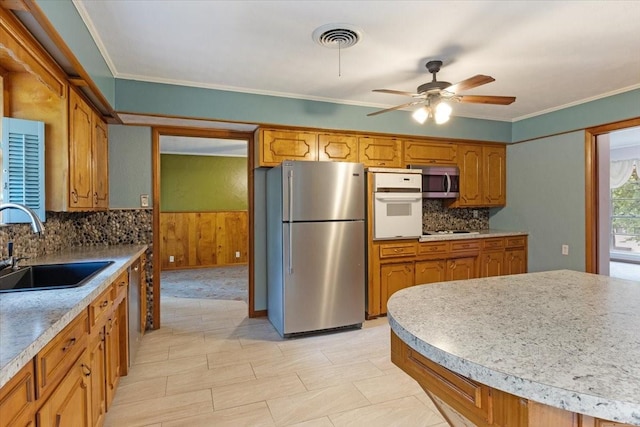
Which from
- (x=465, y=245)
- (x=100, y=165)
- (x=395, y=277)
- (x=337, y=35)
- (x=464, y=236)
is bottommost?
(x=395, y=277)

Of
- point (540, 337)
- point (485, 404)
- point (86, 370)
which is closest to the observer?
point (485, 404)

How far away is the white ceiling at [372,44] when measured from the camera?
2.04 meters

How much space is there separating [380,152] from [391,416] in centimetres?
272

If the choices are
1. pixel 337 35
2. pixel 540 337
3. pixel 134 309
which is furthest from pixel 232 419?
pixel 337 35

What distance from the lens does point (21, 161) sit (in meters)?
2.21

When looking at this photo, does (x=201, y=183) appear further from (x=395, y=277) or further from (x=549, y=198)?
(x=549, y=198)

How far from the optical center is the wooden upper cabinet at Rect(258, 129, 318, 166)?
3.50 meters

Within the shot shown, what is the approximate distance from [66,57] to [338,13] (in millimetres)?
1549

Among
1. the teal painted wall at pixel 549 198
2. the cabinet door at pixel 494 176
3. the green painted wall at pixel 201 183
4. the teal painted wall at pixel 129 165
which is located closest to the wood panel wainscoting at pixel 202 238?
the green painted wall at pixel 201 183

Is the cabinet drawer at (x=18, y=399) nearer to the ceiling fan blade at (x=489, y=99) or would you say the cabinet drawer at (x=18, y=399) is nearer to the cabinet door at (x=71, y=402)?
the cabinet door at (x=71, y=402)

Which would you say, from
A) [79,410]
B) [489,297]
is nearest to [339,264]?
[489,297]

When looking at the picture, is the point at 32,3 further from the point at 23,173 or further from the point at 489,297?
the point at 489,297

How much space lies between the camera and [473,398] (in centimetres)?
91

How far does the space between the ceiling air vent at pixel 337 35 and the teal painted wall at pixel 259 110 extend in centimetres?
115
